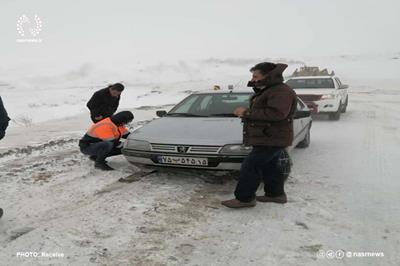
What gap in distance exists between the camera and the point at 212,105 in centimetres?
630

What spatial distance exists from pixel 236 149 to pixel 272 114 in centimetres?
97

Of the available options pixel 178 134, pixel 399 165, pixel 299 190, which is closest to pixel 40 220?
pixel 178 134

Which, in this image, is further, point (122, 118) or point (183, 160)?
point (122, 118)

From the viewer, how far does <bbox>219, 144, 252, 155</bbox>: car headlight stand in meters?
4.80

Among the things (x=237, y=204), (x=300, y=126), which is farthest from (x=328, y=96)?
(x=237, y=204)

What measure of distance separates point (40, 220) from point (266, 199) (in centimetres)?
241

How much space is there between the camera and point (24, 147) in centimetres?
788

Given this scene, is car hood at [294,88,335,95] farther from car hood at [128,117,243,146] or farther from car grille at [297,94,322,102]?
car hood at [128,117,243,146]

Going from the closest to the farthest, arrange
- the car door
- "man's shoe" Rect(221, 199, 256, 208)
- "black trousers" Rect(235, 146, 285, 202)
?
"black trousers" Rect(235, 146, 285, 202) → "man's shoe" Rect(221, 199, 256, 208) → the car door

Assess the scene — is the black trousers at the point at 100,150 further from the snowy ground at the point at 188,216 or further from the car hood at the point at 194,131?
the car hood at the point at 194,131

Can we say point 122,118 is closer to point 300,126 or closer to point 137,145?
point 137,145

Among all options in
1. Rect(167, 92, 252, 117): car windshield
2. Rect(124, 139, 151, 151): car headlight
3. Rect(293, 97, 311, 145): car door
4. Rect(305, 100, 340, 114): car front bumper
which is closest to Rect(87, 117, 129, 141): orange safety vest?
Rect(124, 139, 151, 151): car headlight

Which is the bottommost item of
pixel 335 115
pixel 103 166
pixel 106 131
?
pixel 335 115

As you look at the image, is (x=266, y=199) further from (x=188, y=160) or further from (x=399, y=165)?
(x=399, y=165)
